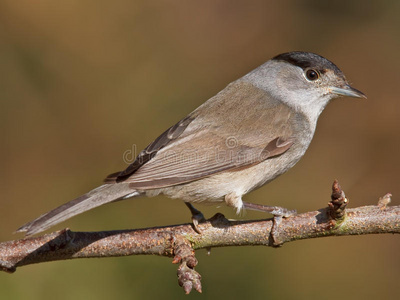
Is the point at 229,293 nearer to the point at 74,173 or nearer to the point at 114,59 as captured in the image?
the point at 74,173

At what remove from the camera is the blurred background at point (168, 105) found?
491 centimetres

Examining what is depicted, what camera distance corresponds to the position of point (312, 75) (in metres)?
4.98

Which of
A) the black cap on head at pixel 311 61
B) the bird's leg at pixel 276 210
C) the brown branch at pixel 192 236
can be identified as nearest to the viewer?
the brown branch at pixel 192 236

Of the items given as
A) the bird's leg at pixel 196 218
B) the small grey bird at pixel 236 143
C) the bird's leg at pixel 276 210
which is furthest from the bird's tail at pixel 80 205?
the bird's leg at pixel 276 210

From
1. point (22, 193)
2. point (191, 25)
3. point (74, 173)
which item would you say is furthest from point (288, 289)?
point (191, 25)

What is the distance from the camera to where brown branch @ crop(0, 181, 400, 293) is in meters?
3.43

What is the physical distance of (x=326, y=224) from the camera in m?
3.46

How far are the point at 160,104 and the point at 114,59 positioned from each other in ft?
2.46

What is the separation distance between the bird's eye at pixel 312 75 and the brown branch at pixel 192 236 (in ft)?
5.78

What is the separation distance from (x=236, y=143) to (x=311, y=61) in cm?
119

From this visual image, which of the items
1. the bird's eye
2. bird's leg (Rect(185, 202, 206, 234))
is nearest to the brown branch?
bird's leg (Rect(185, 202, 206, 234))

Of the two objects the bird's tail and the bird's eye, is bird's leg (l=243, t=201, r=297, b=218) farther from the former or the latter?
the bird's eye

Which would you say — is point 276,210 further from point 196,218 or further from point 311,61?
point 311,61

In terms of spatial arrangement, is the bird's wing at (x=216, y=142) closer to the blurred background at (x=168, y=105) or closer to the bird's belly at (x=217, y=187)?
the bird's belly at (x=217, y=187)
